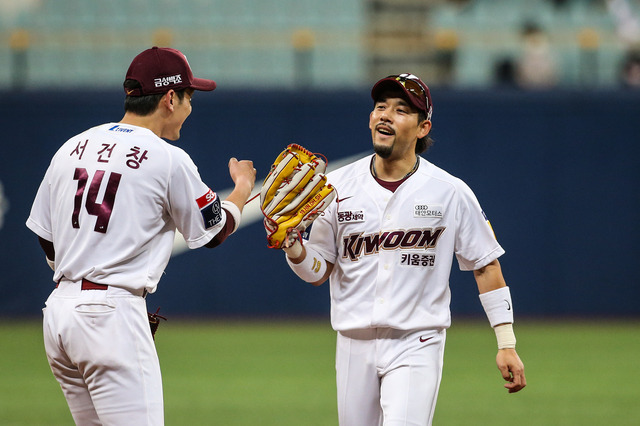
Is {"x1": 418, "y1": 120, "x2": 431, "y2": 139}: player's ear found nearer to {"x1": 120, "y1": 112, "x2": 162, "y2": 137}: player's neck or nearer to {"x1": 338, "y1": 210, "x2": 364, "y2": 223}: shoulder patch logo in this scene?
{"x1": 338, "y1": 210, "x2": 364, "y2": 223}: shoulder patch logo

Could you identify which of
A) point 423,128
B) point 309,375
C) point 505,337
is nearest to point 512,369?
point 505,337

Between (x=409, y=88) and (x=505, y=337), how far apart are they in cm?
142

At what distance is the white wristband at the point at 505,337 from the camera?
471 cm

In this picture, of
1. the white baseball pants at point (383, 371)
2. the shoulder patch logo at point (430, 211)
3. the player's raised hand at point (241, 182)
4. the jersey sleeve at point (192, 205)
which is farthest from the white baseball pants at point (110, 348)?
the shoulder patch logo at point (430, 211)

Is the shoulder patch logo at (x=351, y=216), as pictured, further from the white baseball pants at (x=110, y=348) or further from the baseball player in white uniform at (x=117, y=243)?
the white baseball pants at (x=110, y=348)

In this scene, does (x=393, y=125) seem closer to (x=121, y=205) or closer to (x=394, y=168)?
(x=394, y=168)

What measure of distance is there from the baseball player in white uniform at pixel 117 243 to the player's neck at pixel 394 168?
1.14 meters

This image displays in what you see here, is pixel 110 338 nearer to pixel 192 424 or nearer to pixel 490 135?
pixel 192 424

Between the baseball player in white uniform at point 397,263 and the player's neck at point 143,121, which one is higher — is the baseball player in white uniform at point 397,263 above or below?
below

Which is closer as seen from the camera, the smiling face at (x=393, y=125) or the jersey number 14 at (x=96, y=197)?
the jersey number 14 at (x=96, y=197)

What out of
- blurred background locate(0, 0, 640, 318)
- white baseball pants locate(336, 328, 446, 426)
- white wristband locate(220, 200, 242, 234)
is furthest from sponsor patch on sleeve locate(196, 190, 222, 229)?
blurred background locate(0, 0, 640, 318)

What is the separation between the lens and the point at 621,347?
1120cm

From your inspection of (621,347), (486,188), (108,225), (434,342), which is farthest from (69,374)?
(486,188)

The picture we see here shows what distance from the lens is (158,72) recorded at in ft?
13.9
